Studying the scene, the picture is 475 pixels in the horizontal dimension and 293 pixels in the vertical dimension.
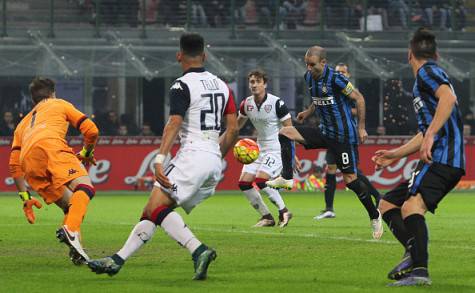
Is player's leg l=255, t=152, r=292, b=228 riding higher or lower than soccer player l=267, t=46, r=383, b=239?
lower

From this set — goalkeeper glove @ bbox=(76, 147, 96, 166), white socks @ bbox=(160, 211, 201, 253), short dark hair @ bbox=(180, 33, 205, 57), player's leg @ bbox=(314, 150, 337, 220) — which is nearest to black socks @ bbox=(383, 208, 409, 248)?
white socks @ bbox=(160, 211, 201, 253)

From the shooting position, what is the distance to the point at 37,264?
12141 mm

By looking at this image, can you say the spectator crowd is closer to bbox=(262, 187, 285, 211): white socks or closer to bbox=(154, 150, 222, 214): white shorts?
bbox=(262, 187, 285, 211): white socks

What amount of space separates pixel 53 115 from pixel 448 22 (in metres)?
26.3

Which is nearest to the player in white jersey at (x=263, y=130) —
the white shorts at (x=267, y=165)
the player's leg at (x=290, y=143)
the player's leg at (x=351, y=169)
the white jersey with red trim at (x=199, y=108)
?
the white shorts at (x=267, y=165)

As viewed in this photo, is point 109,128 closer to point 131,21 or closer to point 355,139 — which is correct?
point 131,21

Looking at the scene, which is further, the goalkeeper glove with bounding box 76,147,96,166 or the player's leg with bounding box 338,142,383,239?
the player's leg with bounding box 338,142,383,239

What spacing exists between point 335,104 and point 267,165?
2.26 metres

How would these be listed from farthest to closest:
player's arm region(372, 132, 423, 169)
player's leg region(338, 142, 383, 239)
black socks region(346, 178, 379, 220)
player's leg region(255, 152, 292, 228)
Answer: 1. player's leg region(255, 152, 292, 228)
2. player's leg region(338, 142, 383, 239)
3. black socks region(346, 178, 379, 220)
4. player's arm region(372, 132, 423, 169)

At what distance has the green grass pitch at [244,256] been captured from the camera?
1018cm

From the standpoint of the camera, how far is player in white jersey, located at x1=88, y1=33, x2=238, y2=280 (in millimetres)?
10328

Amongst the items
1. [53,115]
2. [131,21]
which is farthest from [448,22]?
[53,115]

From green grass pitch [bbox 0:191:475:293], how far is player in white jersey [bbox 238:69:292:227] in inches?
23.5

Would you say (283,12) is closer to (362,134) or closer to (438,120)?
(362,134)
